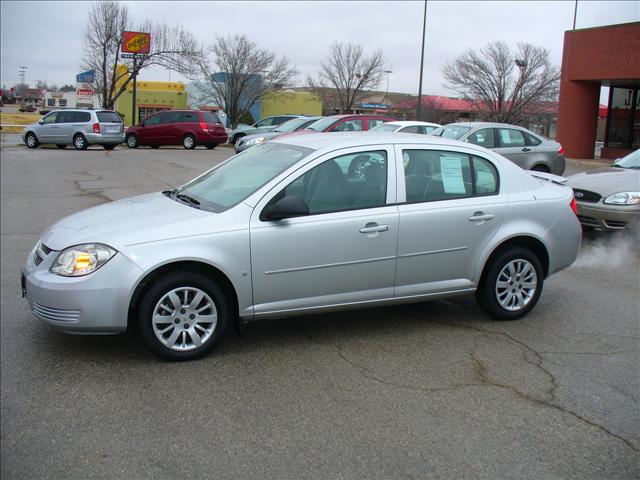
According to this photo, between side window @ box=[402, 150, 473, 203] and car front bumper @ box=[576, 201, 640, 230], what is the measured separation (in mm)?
4192

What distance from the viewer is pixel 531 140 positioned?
13930 millimetres

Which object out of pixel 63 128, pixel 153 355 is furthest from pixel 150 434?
pixel 63 128

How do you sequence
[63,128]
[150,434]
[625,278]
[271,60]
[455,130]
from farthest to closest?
[271,60] < [63,128] < [455,130] < [625,278] < [150,434]

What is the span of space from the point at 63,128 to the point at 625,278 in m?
23.2

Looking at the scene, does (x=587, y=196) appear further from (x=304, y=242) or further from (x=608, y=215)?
(x=304, y=242)

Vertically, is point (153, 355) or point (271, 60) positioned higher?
point (271, 60)

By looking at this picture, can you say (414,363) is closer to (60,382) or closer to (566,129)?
(60,382)

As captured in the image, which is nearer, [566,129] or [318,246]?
[318,246]

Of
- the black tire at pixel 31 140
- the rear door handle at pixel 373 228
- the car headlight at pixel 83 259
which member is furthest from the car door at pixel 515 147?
the black tire at pixel 31 140

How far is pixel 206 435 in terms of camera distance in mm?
3406

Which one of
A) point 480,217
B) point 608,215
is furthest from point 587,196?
point 480,217

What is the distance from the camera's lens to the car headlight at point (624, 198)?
855 cm

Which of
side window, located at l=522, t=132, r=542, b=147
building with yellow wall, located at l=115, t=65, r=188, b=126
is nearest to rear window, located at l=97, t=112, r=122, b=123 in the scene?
side window, located at l=522, t=132, r=542, b=147

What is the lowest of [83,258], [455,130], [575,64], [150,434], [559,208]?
[150,434]
